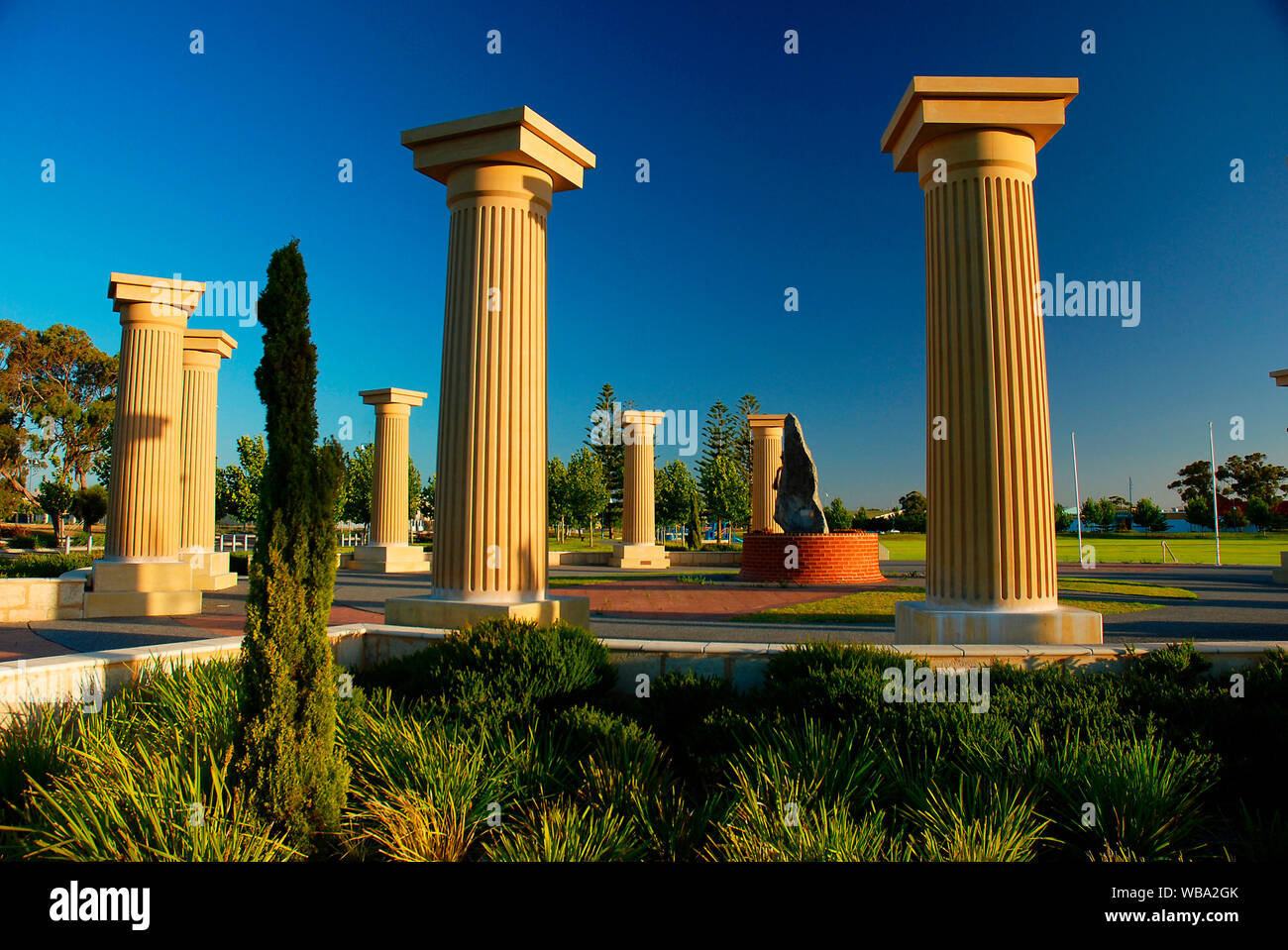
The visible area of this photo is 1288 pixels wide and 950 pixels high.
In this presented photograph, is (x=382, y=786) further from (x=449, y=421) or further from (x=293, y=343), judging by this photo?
(x=449, y=421)

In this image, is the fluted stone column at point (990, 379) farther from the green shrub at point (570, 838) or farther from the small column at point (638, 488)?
the small column at point (638, 488)

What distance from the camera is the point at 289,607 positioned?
12.9 feet

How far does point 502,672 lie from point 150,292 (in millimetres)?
11846

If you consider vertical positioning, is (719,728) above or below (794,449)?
below

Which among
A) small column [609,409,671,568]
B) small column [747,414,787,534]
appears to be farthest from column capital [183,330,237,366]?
small column [747,414,787,534]

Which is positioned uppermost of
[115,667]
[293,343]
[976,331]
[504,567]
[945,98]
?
[945,98]

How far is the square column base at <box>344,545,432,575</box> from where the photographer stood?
1011 inches

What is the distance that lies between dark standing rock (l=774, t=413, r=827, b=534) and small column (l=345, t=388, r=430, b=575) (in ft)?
44.8

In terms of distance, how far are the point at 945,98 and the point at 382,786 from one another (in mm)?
8110

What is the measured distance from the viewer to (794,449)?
70.5 feet

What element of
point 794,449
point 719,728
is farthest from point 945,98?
point 794,449

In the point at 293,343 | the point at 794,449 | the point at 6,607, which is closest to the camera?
the point at 293,343

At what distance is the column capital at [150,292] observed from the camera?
13086 millimetres

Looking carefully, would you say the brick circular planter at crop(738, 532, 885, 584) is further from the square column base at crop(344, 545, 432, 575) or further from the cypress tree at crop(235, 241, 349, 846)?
the cypress tree at crop(235, 241, 349, 846)
